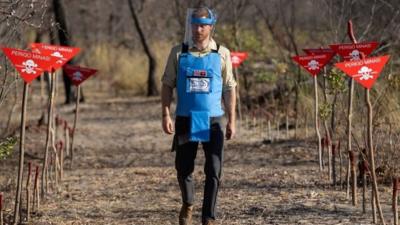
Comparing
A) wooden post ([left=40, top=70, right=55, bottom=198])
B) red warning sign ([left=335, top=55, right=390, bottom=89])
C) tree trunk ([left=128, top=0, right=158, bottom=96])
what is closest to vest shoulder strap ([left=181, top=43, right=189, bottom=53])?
red warning sign ([left=335, top=55, right=390, bottom=89])

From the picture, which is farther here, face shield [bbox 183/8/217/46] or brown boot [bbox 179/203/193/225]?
brown boot [bbox 179/203/193/225]

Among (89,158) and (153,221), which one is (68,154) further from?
(153,221)

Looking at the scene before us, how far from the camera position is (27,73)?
22.1 ft

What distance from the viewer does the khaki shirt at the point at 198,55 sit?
241 inches

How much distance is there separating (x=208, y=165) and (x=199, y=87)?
56cm

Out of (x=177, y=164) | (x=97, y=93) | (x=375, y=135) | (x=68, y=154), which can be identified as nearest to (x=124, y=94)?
(x=97, y=93)

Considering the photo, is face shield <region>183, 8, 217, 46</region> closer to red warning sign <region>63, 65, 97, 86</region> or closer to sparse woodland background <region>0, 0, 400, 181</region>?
sparse woodland background <region>0, 0, 400, 181</region>

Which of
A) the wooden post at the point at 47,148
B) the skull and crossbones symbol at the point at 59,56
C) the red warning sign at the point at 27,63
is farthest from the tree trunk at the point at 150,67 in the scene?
the red warning sign at the point at 27,63

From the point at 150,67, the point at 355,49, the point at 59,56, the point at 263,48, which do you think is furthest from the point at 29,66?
the point at 150,67

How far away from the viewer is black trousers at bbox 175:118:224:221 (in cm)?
617

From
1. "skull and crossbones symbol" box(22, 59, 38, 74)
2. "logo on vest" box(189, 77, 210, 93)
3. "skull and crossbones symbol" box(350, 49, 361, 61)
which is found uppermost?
"skull and crossbones symbol" box(350, 49, 361, 61)

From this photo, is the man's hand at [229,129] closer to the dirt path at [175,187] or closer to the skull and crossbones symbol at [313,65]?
the dirt path at [175,187]

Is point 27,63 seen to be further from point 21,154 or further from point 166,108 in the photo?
point 166,108

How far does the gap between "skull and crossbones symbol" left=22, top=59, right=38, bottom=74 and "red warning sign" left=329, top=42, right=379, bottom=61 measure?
2.39 metres
